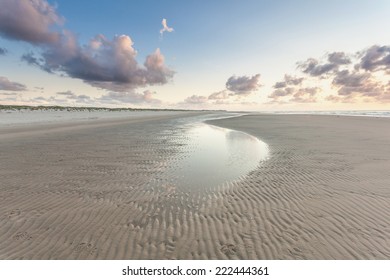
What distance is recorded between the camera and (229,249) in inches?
189

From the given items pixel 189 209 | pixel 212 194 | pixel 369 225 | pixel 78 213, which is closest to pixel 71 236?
pixel 78 213

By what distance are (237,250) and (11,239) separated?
5339mm

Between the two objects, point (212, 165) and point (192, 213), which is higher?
point (192, 213)

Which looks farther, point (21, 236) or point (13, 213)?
point (13, 213)

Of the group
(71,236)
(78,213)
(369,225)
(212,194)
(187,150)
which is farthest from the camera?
(187,150)

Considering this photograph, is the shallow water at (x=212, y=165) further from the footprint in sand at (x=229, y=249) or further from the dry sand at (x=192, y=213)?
the footprint in sand at (x=229, y=249)

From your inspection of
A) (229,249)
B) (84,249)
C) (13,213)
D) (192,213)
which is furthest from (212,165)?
(13,213)

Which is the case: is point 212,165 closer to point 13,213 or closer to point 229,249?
point 229,249

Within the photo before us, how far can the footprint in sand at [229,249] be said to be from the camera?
4.68 metres

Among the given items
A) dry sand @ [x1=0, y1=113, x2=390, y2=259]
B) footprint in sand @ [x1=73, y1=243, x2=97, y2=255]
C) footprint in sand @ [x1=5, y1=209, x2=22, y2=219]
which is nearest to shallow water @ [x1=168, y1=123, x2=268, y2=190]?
dry sand @ [x1=0, y1=113, x2=390, y2=259]

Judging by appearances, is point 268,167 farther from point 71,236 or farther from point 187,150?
point 71,236

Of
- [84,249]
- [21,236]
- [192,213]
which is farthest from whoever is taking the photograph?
[192,213]

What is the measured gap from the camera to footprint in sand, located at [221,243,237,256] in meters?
4.68

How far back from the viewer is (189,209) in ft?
22.0
